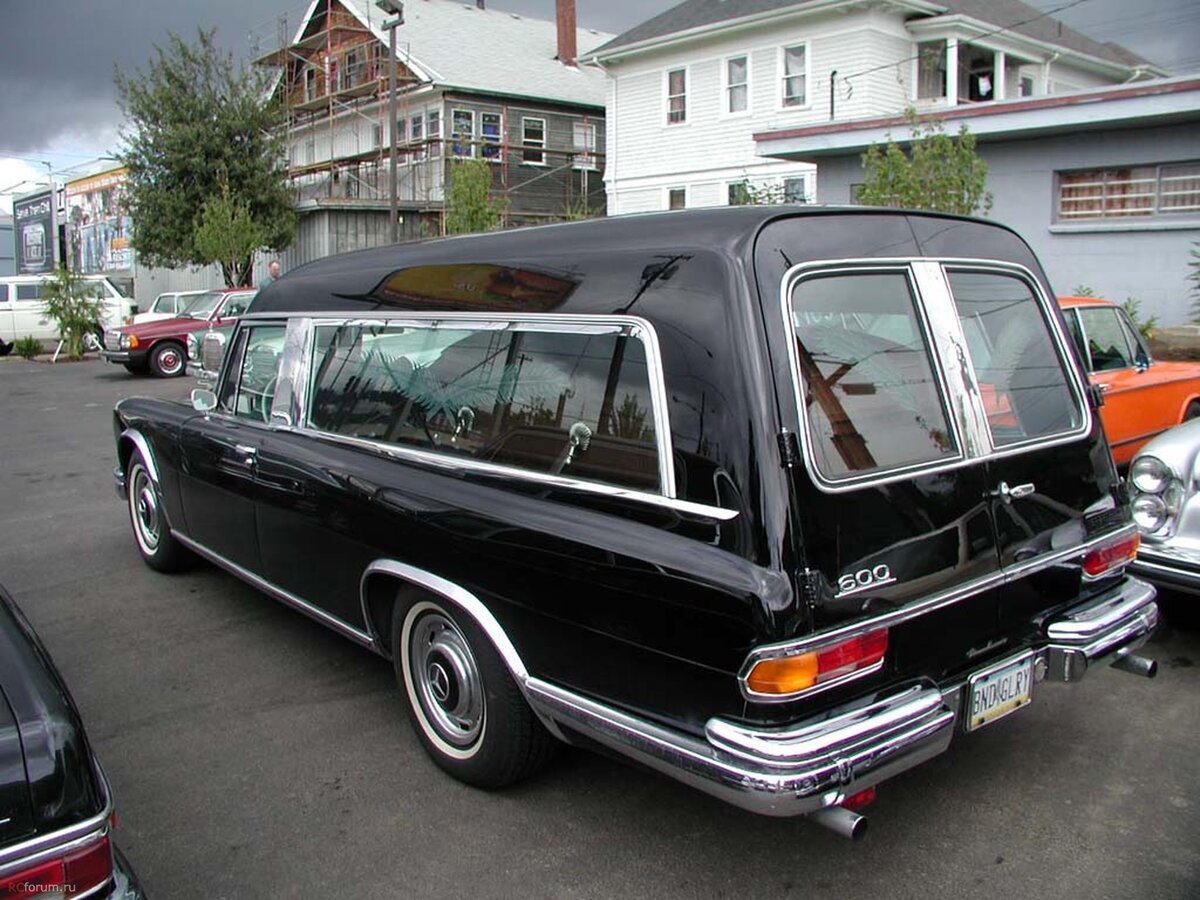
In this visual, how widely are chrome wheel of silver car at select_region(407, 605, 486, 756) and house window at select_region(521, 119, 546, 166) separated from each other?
102 feet

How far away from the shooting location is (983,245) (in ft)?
11.8

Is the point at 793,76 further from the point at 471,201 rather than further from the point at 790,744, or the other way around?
the point at 790,744

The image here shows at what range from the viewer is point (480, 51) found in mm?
34188

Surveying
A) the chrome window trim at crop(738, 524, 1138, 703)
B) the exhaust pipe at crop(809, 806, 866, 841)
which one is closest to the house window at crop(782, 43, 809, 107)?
the chrome window trim at crop(738, 524, 1138, 703)

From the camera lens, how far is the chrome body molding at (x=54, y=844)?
6.34 feet

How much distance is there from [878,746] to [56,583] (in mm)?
5216

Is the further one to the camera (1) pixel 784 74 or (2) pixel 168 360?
(1) pixel 784 74

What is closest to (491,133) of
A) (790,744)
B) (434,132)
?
(434,132)

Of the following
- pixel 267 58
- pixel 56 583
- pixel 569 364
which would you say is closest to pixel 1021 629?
pixel 569 364

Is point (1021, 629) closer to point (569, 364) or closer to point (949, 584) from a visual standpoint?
point (949, 584)

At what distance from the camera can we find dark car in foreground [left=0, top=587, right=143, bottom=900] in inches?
77.0

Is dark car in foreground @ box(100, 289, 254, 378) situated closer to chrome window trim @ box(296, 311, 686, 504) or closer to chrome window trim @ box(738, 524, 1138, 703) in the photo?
chrome window trim @ box(296, 311, 686, 504)

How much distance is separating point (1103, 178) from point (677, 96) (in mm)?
12952

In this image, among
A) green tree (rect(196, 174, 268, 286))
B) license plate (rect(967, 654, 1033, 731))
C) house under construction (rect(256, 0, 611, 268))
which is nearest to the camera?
license plate (rect(967, 654, 1033, 731))
